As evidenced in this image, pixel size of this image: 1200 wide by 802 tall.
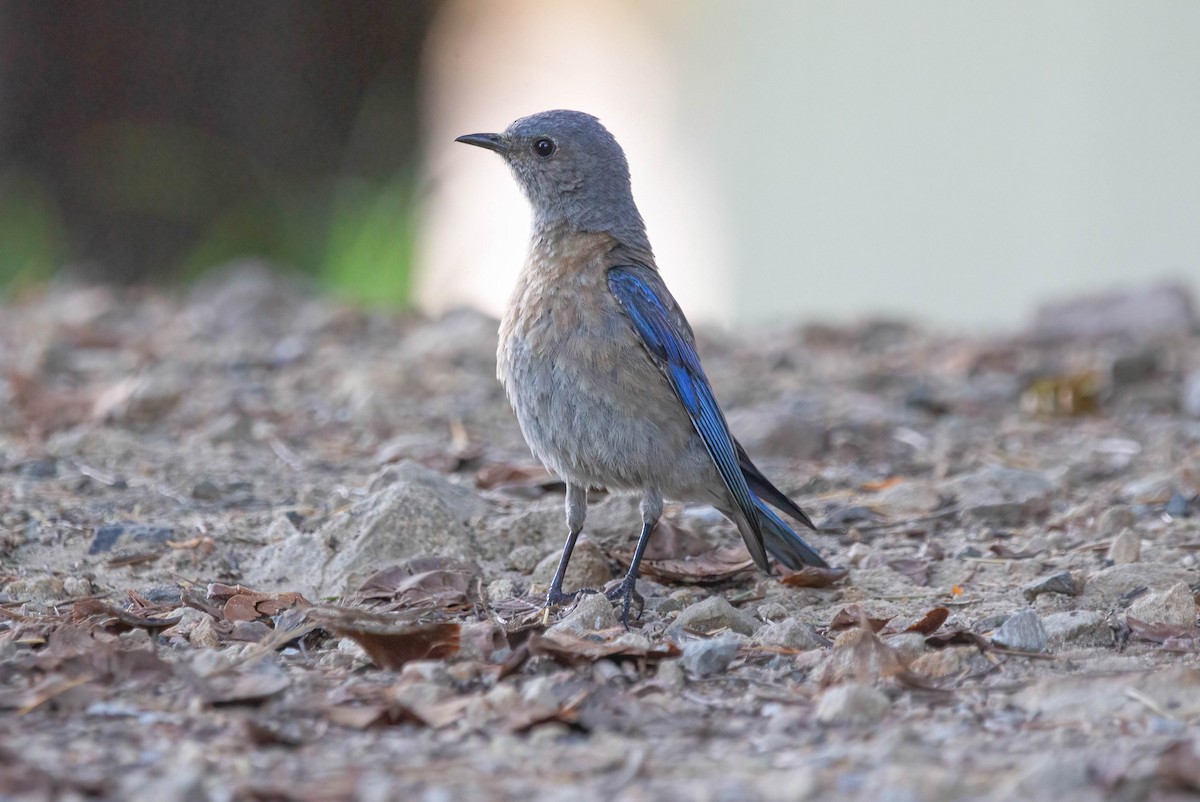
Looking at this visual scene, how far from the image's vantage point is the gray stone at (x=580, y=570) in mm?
4500

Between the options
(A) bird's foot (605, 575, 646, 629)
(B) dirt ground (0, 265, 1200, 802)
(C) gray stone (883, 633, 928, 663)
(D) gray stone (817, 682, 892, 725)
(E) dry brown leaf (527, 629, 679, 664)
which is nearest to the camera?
(B) dirt ground (0, 265, 1200, 802)

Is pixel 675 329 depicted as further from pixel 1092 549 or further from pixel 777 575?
pixel 1092 549

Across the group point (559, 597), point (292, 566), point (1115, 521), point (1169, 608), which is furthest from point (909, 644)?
point (292, 566)

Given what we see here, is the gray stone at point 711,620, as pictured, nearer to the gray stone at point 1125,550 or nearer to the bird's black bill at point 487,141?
the gray stone at point 1125,550

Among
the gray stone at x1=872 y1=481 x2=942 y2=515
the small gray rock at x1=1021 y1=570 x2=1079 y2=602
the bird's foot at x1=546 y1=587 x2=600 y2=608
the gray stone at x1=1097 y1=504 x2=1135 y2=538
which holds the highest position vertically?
the gray stone at x1=872 y1=481 x2=942 y2=515

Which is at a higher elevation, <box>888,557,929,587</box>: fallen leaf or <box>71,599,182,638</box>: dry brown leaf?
<box>71,599,182,638</box>: dry brown leaf

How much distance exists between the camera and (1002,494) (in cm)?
507

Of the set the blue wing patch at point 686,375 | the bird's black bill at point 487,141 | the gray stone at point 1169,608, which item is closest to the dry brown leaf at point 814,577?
the blue wing patch at point 686,375

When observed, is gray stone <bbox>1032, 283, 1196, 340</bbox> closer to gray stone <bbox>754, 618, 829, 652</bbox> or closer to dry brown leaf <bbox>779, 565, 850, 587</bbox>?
dry brown leaf <bbox>779, 565, 850, 587</bbox>

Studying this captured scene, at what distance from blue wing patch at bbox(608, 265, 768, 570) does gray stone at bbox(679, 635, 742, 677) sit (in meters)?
0.88

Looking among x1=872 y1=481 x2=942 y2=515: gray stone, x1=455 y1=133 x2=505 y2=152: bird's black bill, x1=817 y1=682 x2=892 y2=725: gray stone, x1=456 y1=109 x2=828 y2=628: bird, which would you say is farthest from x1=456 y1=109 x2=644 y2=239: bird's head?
x1=817 y1=682 x2=892 y2=725: gray stone

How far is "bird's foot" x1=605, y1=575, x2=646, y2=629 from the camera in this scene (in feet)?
13.2

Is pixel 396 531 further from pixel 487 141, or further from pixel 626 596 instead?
pixel 487 141

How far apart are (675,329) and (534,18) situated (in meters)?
9.30
